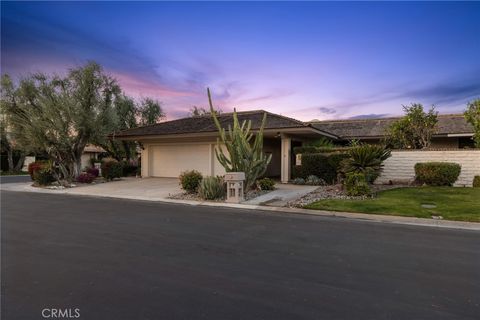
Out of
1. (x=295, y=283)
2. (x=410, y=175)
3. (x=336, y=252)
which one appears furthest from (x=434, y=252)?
(x=410, y=175)

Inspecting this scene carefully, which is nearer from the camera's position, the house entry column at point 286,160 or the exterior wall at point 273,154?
the house entry column at point 286,160

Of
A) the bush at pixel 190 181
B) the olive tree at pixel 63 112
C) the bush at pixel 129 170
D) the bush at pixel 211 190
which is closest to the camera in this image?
the bush at pixel 211 190

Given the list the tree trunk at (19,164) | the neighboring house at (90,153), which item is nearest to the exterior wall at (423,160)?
the neighboring house at (90,153)

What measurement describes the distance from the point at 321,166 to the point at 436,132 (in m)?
8.41

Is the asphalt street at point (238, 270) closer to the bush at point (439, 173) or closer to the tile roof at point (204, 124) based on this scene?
the bush at point (439, 173)

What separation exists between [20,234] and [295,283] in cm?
620

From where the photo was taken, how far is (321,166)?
56.0 feet

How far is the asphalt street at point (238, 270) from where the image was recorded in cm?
361

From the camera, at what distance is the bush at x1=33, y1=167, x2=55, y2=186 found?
19781 mm

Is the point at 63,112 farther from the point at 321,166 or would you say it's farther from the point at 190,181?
the point at 321,166

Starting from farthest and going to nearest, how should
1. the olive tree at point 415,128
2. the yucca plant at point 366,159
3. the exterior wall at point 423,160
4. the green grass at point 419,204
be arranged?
the olive tree at point 415,128, the exterior wall at point 423,160, the yucca plant at point 366,159, the green grass at point 419,204

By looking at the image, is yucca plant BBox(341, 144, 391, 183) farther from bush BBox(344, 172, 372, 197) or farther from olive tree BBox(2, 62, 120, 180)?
olive tree BBox(2, 62, 120, 180)

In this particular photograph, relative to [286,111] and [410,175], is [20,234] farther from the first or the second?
[286,111]

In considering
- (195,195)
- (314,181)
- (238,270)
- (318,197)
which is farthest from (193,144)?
(238,270)
